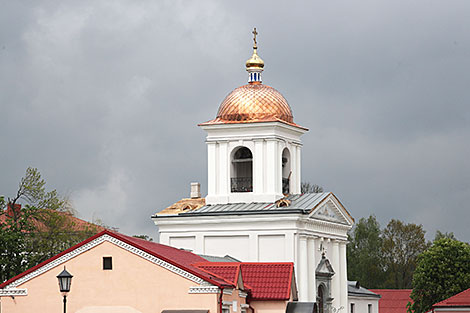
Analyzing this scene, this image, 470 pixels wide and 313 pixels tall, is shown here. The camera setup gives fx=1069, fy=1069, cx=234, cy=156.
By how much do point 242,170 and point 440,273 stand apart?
45.7 feet

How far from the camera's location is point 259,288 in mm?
36438

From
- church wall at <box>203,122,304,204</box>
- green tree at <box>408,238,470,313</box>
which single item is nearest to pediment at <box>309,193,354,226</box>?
church wall at <box>203,122,304,204</box>

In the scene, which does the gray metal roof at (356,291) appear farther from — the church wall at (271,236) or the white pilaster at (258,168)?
the white pilaster at (258,168)

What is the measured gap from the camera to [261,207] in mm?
46250

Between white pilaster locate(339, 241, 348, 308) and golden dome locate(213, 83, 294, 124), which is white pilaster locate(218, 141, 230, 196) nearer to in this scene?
golden dome locate(213, 83, 294, 124)

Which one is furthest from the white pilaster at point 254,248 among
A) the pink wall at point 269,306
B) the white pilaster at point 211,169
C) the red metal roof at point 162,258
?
the pink wall at point 269,306

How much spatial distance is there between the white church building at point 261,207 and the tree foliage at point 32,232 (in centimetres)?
693

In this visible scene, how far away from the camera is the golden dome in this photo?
156ft

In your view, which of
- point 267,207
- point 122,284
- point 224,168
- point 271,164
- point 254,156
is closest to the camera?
point 122,284

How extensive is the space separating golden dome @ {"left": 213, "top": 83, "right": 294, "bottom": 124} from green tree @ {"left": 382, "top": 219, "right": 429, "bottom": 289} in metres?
40.2

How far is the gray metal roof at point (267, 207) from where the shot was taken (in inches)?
1773

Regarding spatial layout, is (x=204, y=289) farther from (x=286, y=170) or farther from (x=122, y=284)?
(x=286, y=170)

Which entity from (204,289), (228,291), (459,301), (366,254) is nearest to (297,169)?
(459,301)

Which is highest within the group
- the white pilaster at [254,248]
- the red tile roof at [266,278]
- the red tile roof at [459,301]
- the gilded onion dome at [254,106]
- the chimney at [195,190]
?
the gilded onion dome at [254,106]
